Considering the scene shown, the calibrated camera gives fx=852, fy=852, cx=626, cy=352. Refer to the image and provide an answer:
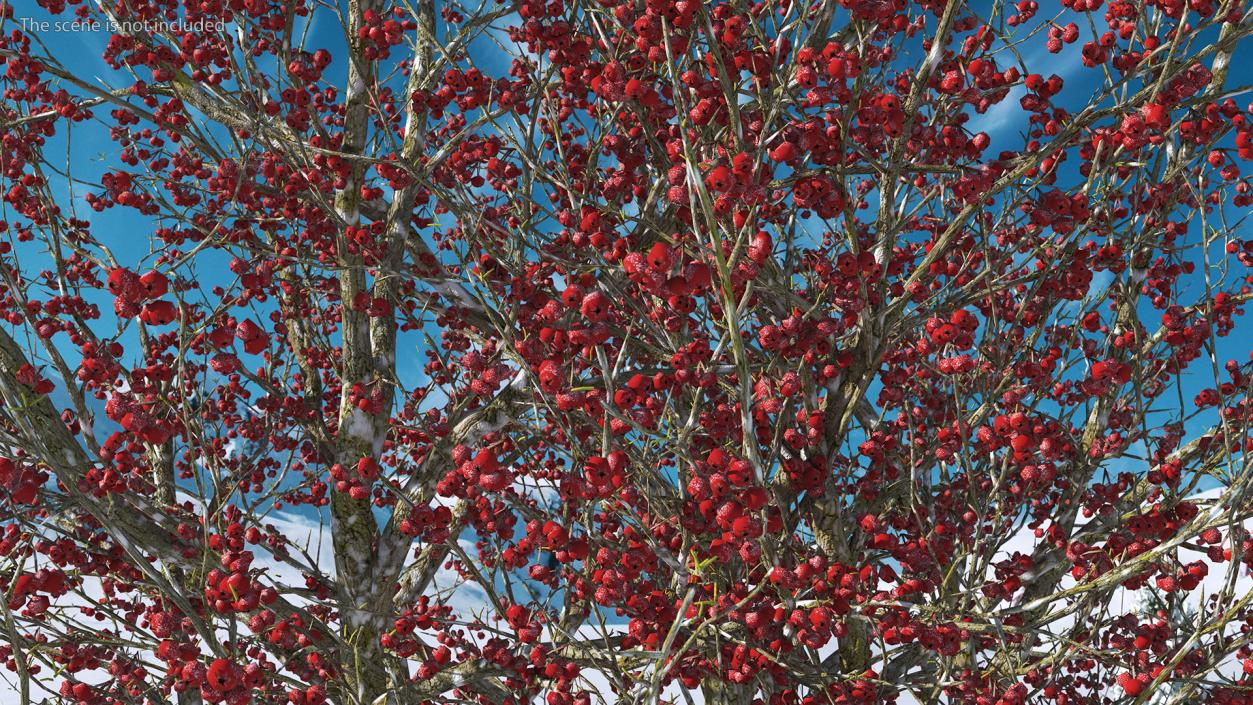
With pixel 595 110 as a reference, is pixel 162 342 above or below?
below

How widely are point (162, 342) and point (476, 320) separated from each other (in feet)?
9.70

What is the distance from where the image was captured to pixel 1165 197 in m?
5.25

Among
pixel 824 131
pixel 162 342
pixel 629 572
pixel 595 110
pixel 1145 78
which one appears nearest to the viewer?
pixel 629 572

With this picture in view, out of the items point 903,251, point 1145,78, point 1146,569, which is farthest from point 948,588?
point 1145,78

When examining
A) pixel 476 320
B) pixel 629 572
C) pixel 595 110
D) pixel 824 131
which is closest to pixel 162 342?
pixel 476 320

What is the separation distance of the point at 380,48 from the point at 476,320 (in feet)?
7.00

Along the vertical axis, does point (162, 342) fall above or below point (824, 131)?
above

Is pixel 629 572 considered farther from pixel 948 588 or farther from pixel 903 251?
pixel 903 251

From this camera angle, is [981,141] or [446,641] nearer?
[981,141]

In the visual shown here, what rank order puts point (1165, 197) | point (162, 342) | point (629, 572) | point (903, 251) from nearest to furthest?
point (629, 572)
point (1165, 197)
point (903, 251)
point (162, 342)

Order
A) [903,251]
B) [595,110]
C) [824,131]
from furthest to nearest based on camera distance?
[595,110], [903,251], [824,131]

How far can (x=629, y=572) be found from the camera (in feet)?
14.0

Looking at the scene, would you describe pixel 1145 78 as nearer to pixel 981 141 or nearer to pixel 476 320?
pixel 981 141

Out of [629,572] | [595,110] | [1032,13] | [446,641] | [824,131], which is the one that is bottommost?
[629,572]
